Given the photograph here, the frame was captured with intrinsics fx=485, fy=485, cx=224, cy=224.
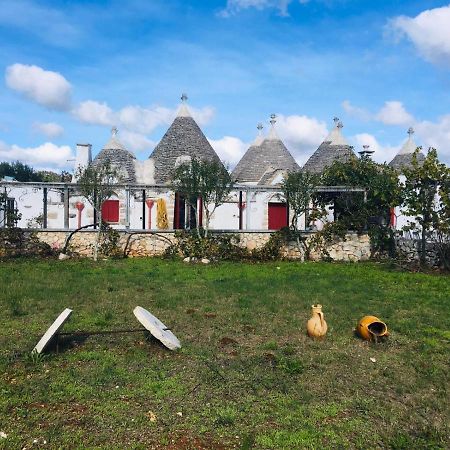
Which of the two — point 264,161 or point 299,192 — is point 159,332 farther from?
point 264,161

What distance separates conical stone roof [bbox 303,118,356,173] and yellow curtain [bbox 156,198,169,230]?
738 centimetres

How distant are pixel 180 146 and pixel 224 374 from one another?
58.2 ft

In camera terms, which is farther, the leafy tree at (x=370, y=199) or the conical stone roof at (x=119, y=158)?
the conical stone roof at (x=119, y=158)

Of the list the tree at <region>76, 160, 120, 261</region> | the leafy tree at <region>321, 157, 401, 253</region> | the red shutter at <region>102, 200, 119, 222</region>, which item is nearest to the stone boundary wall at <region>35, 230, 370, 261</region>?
the leafy tree at <region>321, 157, 401, 253</region>

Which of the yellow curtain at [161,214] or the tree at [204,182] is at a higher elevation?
the tree at [204,182]

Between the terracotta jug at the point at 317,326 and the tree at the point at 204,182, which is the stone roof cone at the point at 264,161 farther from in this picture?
the terracotta jug at the point at 317,326

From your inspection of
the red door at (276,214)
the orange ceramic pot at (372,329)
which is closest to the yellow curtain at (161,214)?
the red door at (276,214)

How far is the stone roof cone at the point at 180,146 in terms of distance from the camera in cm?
2162

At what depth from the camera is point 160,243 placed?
657 inches

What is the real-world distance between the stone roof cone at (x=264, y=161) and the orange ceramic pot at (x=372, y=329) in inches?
639

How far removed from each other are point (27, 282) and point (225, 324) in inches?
206

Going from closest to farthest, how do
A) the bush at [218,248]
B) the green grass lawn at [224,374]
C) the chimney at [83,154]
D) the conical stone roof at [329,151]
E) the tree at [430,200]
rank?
the green grass lawn at [224,374]
the tree at [430,200]
the bush at [218,248]
the conical stone roof at [329,151]
the chimney at [83,154]

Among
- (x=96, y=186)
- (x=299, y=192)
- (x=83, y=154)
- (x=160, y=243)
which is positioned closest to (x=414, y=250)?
(x=299, y=192)

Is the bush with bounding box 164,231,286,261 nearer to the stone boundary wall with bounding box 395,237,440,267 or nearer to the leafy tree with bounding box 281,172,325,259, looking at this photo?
the leafy tree with bounding box 281,172,325,259
